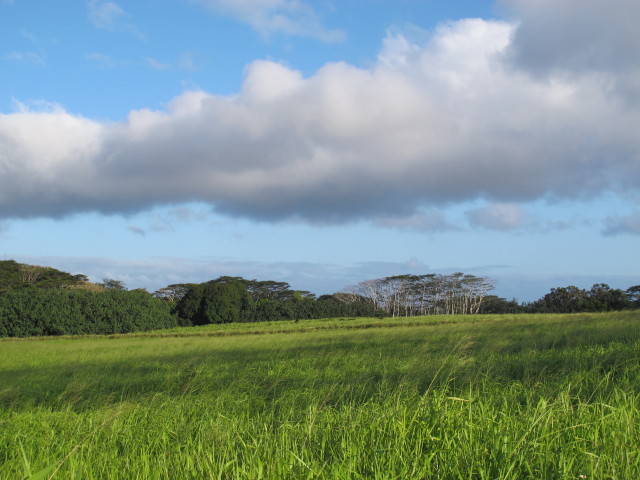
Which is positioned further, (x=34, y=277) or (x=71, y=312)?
(x=34, y=277)

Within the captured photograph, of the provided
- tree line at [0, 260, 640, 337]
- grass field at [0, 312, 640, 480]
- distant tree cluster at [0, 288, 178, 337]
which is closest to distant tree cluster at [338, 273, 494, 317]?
tree line at [0, 260, 640, 337]

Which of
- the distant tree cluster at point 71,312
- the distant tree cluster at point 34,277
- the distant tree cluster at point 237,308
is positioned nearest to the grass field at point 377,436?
the distant tree cluster at point 71,312

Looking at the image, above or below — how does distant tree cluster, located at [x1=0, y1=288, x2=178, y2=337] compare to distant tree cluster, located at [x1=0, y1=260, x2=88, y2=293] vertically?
below

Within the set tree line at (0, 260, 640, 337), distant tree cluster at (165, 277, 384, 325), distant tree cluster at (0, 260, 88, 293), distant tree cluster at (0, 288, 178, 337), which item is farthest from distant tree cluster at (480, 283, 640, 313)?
distant tree cluster at (0, 260, 88, 293)

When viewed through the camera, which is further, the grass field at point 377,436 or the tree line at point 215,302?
the tree line at point 215,302

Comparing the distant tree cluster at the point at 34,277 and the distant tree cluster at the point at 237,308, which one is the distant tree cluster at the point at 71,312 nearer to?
the distant tree cluster at the point at 237,308

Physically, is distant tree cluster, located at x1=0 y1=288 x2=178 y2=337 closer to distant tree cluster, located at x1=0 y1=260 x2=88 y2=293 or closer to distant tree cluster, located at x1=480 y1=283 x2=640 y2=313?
distant tree cluster, located at x1=0 y1=260 x2=88 y2=293

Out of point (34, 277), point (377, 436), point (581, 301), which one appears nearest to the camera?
point (377, 436)

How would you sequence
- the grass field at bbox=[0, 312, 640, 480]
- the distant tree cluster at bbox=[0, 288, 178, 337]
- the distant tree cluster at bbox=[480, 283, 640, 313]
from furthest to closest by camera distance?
the distant tree cluster at bbox=[480, 283, 640, 313]
the distant tree cluster at bbox=[0, 288, 178, 337]
the grass field at bbox=[0, 312, 640, 480]

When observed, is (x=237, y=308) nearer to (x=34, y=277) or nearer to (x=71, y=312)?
(x=71, y=312)

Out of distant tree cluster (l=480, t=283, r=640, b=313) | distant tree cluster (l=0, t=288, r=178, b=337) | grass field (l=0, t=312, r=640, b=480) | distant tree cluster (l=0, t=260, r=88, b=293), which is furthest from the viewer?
distant tree cluster (l=0, t=260, r=88, b=293)

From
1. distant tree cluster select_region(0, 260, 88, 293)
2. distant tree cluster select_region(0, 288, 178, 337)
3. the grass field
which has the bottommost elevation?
distant tree cluster select_region(0, 288, 178, 337)

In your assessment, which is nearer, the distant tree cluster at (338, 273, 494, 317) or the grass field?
the grass field

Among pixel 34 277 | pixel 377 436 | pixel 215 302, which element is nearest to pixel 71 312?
pixel 215 302
